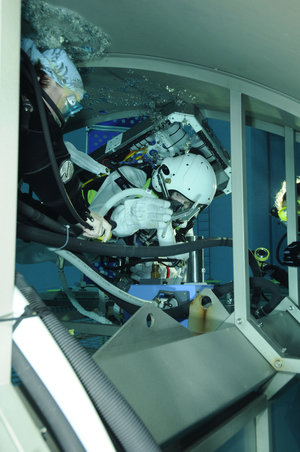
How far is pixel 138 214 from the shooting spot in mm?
2672

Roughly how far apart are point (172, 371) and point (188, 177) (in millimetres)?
1982

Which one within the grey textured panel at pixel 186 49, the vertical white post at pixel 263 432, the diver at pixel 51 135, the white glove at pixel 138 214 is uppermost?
the grey textured panel at pixel 186 49

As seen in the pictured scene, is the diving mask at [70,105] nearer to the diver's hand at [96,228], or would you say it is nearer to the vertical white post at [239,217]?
the diver's hand at [96,228]

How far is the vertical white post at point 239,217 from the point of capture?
184 centimetres

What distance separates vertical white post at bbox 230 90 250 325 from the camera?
1.84 m

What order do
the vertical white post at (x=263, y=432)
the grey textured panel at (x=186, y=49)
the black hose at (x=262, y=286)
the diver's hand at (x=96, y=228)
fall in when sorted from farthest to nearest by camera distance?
the black hose at (x=262, y=286) < the diver's hand at (x=96, y=228) < the vertical white post at (x=263, y=432) < the grey textured panel at (x=186, y=49)

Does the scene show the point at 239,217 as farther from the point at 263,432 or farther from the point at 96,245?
the point at 263,432

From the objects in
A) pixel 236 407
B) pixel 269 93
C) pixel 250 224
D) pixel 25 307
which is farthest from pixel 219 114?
pixel 250 224

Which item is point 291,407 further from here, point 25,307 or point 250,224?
point 250,224

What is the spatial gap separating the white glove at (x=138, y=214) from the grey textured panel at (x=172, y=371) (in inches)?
46.7

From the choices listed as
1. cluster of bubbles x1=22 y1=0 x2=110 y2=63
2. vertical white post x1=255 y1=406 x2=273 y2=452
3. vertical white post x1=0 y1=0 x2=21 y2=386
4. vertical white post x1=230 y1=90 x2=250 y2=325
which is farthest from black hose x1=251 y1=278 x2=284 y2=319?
vertical white post x1=0 y1=0 x2=21 y2=386

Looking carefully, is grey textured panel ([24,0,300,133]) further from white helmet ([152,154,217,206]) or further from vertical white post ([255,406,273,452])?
vertical white post ([255,406,273,452])

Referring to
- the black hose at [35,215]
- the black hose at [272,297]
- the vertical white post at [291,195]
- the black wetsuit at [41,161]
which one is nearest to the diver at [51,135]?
the black wetsuit at [41,161]

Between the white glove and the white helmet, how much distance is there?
30 cm
